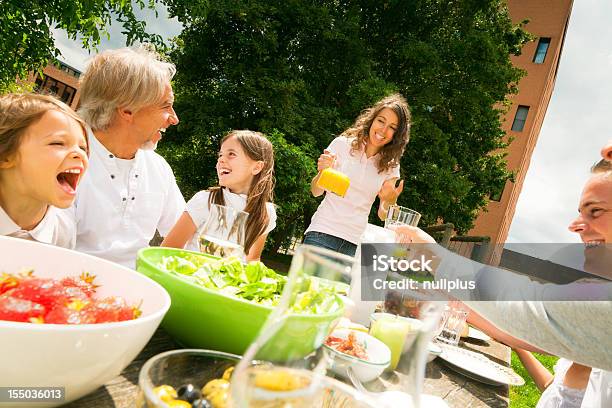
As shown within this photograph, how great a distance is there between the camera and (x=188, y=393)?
0.54 meters

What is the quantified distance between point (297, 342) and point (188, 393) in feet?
0.52

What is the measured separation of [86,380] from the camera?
1.91ft

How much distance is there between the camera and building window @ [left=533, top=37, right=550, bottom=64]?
75.8 ft

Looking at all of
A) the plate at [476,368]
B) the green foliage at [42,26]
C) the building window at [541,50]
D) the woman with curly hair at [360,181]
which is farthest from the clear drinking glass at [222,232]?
the building window at [541,50]

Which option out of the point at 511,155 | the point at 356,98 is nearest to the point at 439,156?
the point at 356,98

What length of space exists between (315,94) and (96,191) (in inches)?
393

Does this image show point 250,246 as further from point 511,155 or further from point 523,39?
point 511,155

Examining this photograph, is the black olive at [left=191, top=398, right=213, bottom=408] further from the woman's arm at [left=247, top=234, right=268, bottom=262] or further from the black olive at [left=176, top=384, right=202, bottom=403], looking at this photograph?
the woman's arm at [left=247, top=234, right=268, bottom=262]

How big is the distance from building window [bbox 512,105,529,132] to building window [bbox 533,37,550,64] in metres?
2.64

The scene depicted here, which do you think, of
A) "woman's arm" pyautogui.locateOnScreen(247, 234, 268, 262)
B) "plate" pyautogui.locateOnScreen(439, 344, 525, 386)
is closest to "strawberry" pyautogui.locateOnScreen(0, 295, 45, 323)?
"plate" pyautogui.locateOnScreen(439, 344, 525, 386)

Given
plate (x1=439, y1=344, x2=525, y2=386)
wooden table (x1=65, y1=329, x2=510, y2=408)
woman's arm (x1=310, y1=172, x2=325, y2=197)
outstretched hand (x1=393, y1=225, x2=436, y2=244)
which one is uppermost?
woman's arm (x1=310, y1=172, x2=325, y2=197)

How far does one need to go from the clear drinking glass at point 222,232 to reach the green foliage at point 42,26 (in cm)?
509

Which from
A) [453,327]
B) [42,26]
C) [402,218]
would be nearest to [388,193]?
[453,327]

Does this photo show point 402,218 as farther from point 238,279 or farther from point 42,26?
point 42,26
